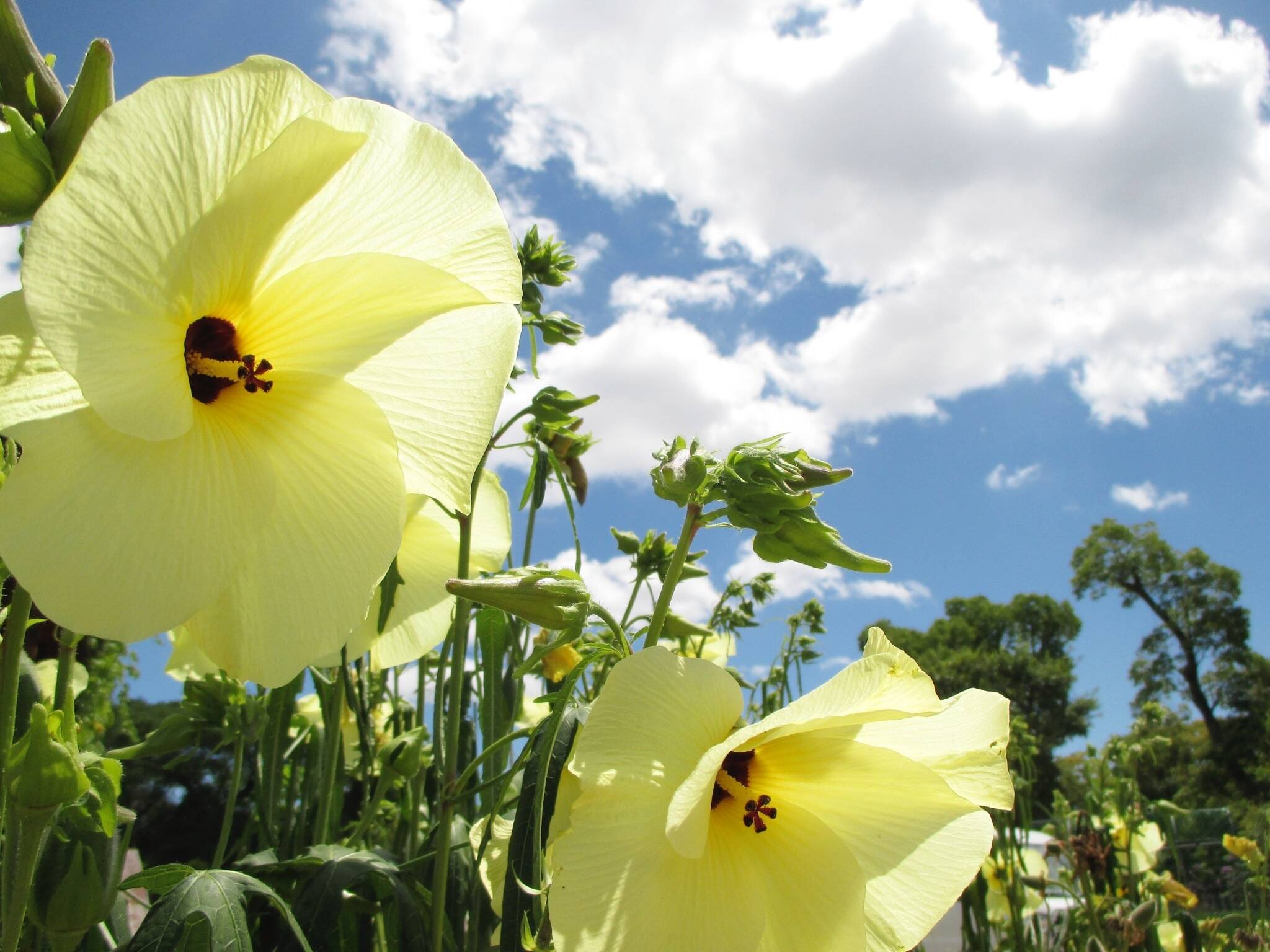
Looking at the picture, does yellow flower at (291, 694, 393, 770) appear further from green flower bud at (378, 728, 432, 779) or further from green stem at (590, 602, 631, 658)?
green stem at (590, 602, 631, 658)

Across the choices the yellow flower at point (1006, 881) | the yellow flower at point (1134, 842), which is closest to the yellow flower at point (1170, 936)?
the yellow flower at point (1134, 842)

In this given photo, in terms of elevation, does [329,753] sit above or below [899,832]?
above

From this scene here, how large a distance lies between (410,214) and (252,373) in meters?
0.20

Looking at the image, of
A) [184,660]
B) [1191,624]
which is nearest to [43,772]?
[184,660]

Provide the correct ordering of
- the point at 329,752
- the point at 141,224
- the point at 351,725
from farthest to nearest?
the point at 351,725 < the point at 329,752 < the point at 141,224

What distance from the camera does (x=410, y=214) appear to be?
827mm

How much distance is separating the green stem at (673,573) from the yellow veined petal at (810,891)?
249mm

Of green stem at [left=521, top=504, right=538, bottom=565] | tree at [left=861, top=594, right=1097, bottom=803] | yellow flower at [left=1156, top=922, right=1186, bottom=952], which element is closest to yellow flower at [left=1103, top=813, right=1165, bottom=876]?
yellow flower at [left=1156, top=922, right=1186, bottom=952]

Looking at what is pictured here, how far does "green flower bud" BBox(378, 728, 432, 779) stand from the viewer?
1.32 meters

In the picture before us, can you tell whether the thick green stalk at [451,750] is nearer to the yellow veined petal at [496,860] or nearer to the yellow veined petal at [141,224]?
the yellow veined petal at [496,860]

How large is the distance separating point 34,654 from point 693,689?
1.36 meters

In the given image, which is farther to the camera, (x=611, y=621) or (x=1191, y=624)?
(x=1191, y=624)

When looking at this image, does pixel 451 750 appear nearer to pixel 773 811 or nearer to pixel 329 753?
pixel 329 753

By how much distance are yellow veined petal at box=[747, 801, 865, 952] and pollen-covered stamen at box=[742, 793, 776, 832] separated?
0.03 metres
